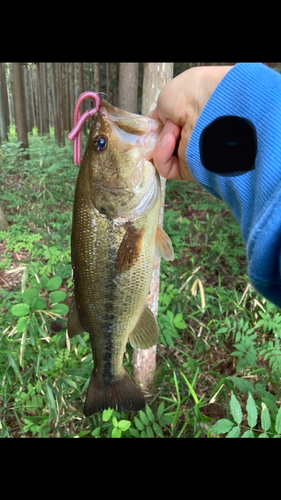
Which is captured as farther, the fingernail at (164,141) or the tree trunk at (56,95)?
the tree trunk at (56,95)

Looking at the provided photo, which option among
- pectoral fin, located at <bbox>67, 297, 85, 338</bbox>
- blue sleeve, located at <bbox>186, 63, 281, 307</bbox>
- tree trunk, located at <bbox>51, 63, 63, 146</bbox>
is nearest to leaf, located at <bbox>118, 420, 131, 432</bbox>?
pectoral fin, located at <bbox>67, 297, 85, 338</bbox>

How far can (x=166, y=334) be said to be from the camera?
9.67 feet

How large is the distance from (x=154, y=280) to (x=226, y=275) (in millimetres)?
1735

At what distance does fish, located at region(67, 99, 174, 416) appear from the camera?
4.45 ft

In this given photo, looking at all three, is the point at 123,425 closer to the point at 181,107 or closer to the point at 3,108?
the point at 181,107

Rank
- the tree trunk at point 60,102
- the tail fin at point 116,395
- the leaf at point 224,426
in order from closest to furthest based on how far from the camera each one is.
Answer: the tail fin at point 116,395
the leaf at point 224,426
the tree trunk at point 60,102

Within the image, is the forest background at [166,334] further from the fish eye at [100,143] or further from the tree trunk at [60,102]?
the tree trunk at [60,102]

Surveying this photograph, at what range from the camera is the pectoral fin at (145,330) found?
156cm

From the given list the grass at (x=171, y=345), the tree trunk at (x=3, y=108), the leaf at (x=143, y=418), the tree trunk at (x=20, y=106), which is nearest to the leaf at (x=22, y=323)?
the grass at (x=171, y=345)

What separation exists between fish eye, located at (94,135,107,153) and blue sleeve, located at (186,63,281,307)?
0.37 metres

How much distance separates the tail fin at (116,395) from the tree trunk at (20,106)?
7561 mm

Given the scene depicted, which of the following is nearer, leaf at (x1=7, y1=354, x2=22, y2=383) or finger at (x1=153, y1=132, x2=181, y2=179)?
finger at (x1=153, y1=132, x2=181, y2=179)

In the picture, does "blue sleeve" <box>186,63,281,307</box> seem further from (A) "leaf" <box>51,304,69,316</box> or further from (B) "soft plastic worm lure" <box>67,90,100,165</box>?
(A) "leaf" <box>51,304,69,316</box>

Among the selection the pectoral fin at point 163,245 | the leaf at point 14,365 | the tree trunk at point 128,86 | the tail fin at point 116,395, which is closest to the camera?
the pectoral fin at point 163,245
